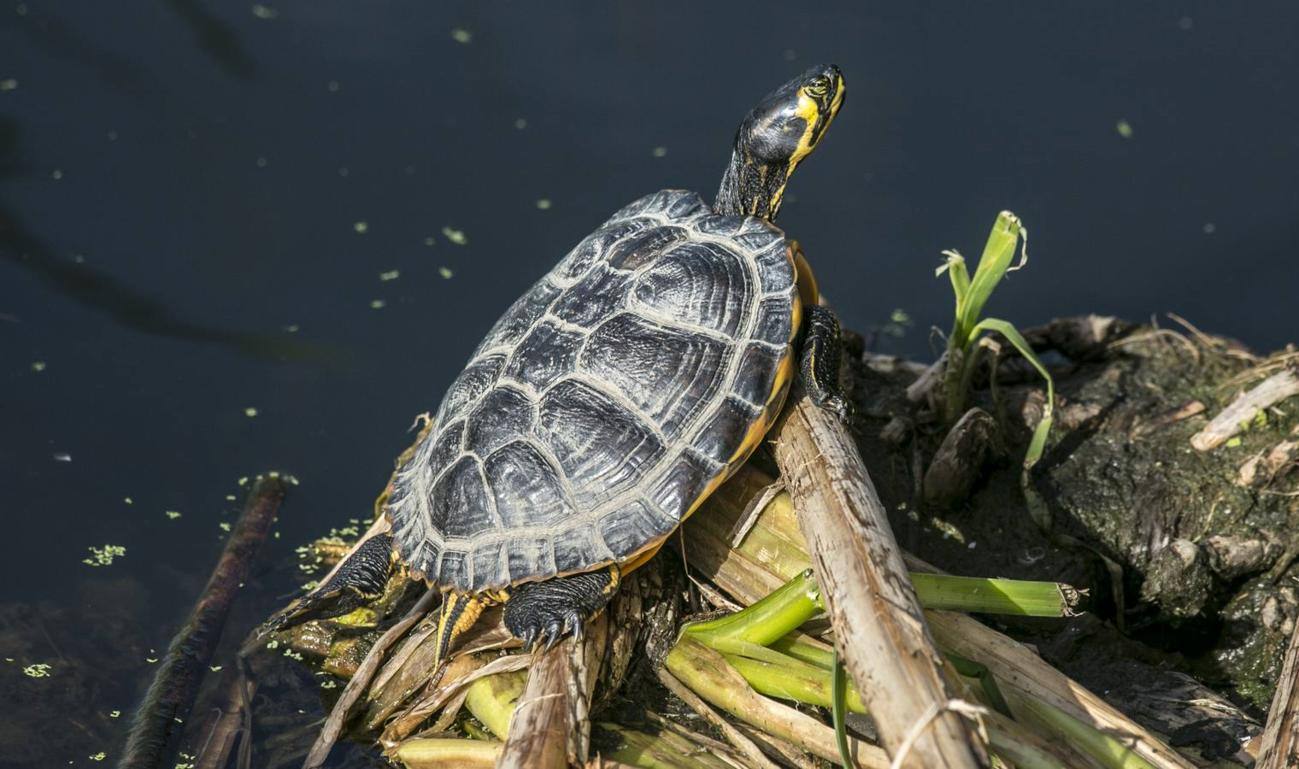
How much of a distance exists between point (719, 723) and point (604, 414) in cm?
104

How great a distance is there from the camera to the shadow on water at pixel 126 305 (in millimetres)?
5465

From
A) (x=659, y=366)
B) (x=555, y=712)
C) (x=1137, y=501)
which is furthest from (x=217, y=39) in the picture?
(x=1137, y=501)

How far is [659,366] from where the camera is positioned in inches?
141

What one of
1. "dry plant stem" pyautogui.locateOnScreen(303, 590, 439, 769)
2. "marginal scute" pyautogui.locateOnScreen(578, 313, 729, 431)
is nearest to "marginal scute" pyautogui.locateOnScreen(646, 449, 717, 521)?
"marginal scute" pyautogui.locateOnScreen(578, 313, 729, 431)

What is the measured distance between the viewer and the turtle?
339 cm

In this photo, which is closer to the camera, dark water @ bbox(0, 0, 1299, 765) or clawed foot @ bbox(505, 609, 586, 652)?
clawed foot @ bbox(505, 609, 586, 652)

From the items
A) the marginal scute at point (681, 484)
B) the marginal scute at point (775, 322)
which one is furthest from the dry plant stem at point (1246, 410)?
the marginal scute at point (681, 484)

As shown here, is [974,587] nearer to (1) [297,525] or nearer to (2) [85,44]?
(1) [297,525]

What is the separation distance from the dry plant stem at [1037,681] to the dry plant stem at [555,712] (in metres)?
1.09

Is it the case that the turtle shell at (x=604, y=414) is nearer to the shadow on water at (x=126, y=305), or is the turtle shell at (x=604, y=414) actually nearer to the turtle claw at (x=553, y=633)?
the turtle claw at (x=553, y=633)

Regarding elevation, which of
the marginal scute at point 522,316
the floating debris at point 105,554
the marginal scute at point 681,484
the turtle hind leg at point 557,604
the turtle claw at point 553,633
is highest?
the marginal scute at point 522,316

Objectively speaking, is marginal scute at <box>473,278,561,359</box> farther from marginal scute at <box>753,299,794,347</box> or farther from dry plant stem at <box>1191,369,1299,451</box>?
dry plant stem at <box>1191,369,1299,451</box>

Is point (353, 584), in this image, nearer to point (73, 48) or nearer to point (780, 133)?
point (780, 133)

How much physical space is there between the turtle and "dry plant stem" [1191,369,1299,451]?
5.47ft
